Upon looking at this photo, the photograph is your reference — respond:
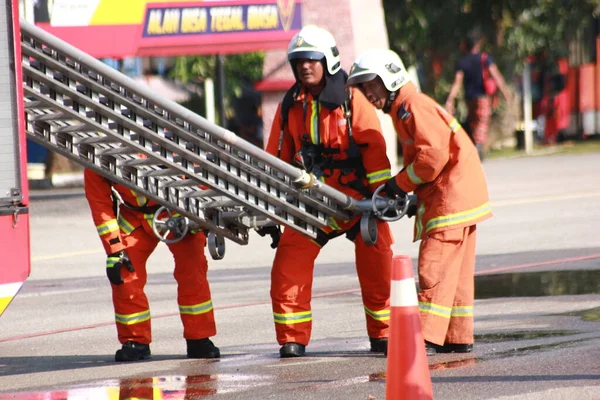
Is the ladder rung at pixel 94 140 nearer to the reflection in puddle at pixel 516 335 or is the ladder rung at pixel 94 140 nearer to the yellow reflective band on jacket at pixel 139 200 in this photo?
the yellow reflective band on jacket at pixel 139 200

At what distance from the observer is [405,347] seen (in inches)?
232

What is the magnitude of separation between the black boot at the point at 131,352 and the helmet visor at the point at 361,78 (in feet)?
6.70

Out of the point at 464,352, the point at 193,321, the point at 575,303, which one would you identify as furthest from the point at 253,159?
the point at 575,303

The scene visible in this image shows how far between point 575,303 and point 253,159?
8.65ft

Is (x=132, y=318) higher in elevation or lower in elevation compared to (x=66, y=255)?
higher

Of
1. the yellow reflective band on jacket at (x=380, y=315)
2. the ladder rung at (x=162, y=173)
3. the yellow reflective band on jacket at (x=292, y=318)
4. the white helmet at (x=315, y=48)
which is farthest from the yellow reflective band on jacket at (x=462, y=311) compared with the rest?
the ladder rung at (x=162, y=173)

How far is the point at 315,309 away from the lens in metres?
9.48

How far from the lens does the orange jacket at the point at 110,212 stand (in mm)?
7754

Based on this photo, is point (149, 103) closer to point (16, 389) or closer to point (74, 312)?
Result: point (16, 389)

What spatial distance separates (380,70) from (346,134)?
0.50m

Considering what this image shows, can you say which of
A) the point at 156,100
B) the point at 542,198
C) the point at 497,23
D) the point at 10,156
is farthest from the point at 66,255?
the point at 497,23

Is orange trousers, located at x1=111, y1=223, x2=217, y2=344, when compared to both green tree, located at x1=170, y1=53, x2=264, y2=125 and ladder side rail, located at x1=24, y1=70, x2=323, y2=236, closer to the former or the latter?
ladder side rail, located at x1=24, y1=70, x2=323, y2=236

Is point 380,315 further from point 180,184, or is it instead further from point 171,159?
point 171,159

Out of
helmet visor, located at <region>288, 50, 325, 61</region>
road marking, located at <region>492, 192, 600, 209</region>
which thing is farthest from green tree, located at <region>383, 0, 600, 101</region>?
helmet visor, located at <region>288, 50, 325, 61</region>
